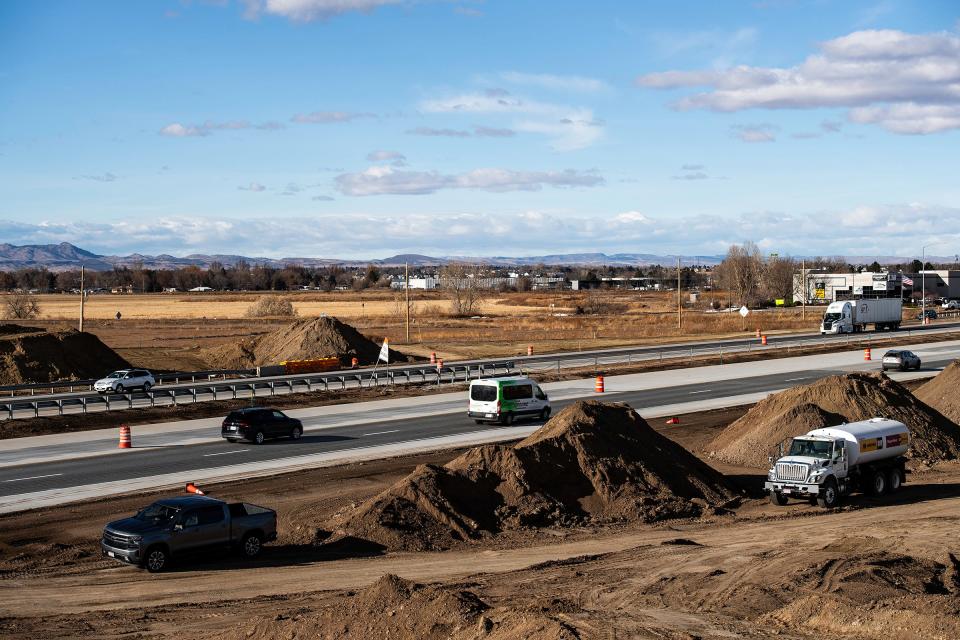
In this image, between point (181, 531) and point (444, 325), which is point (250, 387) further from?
point (444, 325)

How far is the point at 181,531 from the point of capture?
68.6 feet

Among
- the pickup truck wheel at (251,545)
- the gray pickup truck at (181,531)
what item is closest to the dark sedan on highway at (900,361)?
the gray pickup truck at (181,531)

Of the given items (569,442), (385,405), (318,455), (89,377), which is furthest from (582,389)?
(89,377)

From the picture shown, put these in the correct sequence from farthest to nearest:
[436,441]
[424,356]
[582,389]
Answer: [424,356]
[582,389]
[436,441]

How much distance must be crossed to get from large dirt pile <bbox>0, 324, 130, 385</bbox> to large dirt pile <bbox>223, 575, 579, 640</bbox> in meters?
48.0

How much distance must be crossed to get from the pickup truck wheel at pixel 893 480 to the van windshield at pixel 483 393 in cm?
1593

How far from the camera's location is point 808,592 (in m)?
17.5

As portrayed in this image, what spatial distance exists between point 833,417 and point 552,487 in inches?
546

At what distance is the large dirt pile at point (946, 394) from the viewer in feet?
137

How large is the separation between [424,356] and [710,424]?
36.2 metres

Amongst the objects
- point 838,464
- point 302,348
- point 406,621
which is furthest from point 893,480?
point 302,348

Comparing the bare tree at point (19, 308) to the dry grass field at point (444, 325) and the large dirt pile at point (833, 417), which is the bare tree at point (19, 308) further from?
the large dirt pile at point (833, 417)

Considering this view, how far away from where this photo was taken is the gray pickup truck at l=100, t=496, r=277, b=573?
2055cm

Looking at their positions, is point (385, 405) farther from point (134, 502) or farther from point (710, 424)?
point (134, 502)
